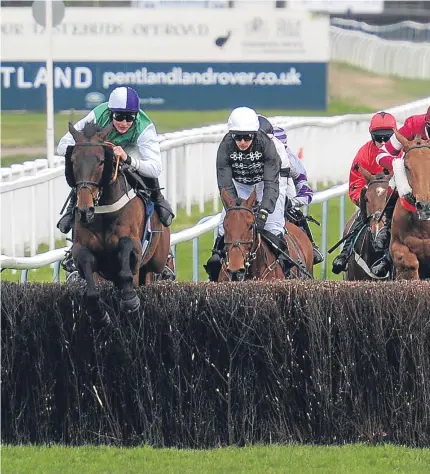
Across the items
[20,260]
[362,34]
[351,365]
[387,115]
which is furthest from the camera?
[362,34]

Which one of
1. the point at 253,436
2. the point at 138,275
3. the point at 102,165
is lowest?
the point at 253,436

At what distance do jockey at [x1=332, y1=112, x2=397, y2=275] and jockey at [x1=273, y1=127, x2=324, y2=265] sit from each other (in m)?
0.33

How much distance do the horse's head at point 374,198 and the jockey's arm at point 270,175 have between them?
0.82 m

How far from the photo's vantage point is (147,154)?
926cm

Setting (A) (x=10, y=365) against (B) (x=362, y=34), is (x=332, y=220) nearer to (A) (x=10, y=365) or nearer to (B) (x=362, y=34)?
(A) (x=10, y=365)

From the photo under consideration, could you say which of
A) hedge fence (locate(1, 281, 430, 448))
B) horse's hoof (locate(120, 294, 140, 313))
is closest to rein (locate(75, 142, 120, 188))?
hedge fence (locate(1, 281, 430, 448))

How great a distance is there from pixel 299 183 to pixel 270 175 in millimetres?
2037

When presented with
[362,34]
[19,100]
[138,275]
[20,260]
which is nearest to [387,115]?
[138,275]

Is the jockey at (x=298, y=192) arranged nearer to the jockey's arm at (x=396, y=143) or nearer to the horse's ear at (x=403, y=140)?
the jockey's arm at (x=396, y=143)

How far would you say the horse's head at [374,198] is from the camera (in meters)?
10.6

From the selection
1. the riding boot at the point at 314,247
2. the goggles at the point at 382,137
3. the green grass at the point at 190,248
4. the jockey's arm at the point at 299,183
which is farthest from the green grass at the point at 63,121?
the goggles at the point at 382,137

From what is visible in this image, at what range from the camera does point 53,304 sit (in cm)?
790

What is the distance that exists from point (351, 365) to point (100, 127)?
2.16 meters

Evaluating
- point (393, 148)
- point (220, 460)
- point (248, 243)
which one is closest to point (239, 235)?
point (248, 243)
